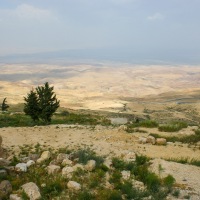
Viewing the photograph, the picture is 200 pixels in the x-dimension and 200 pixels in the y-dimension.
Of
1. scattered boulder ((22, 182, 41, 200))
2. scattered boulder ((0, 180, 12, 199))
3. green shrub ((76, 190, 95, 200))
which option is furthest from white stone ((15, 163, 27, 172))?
green shrub ((76, 190, 95, 200))

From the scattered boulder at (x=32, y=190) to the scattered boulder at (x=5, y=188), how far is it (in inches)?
16.8

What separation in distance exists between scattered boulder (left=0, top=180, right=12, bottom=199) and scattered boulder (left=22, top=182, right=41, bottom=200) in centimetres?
43

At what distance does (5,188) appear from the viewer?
1037cm

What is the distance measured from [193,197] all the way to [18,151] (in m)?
9.45

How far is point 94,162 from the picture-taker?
11781 millimetres

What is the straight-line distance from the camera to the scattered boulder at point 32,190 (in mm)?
9930

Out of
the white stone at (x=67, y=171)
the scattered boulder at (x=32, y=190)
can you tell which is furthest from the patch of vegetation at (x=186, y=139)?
the scattered boulder at (x=32, y=190)

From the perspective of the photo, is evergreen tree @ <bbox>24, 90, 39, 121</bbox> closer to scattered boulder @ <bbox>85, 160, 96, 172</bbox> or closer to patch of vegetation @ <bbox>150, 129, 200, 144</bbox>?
patch of vegetation @ <bbox>150, 129, 200, 144</bbox>

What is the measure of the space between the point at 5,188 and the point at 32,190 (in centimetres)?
86

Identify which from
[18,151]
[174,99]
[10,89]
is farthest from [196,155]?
[10,89]

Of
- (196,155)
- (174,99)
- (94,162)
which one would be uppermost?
(94,162)

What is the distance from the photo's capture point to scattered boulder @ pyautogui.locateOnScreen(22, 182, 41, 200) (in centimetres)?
993

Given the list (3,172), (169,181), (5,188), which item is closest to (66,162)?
(3,172)

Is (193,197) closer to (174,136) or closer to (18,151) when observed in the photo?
(18,151)
